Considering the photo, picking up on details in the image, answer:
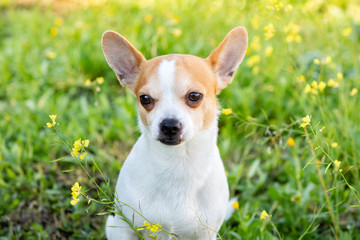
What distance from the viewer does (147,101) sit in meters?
2.51

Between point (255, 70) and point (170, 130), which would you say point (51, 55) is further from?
point (170, 130)

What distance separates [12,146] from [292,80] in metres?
2.85

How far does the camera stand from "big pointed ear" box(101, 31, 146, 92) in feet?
8.79

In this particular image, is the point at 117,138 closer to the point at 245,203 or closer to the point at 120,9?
the point at 245,203

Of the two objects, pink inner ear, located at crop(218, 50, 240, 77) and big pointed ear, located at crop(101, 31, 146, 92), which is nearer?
big pointed ear, located at crop(101, 31, 146, 92)

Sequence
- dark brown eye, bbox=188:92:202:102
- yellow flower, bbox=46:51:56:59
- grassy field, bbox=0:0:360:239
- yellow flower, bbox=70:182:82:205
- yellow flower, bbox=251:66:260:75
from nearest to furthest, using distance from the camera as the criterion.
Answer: yellow flower, bbox=70:182:82:205, dark brown eye, bbox=188:92:202:102, grassy field, bbox=0:0:360:239, yellow flower, bbox=251:66:260:75, yellow flower, bbox=46:51:56:59

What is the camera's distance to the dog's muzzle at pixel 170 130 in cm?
232

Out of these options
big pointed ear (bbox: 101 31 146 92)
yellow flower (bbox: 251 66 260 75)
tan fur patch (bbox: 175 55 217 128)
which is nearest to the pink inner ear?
tan fur patch (bbox: 175 55 217 128)

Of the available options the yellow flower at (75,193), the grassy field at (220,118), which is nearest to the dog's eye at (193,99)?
the grassy field at (220,118)

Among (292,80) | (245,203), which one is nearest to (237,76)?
(292,80)

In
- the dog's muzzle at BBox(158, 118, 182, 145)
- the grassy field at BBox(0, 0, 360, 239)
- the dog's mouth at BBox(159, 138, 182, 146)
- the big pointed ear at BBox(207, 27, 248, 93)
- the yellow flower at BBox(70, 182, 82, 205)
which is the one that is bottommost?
the grassy field at BBox(0, 0, 360, 239)

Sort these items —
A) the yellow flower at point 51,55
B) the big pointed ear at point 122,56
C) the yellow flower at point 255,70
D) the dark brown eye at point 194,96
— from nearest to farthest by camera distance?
the dark brown eye at point 194,96 < the big pointed ear at point 122,56 < the yellow flower at point 255,70 < the yellow flower at point 51,55

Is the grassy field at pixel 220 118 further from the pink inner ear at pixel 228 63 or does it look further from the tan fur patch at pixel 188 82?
the tan fur patch at pixel 188 82

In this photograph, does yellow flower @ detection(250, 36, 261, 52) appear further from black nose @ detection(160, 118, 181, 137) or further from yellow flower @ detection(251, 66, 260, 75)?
black nose @ detection(160, 118, 181, 137)
